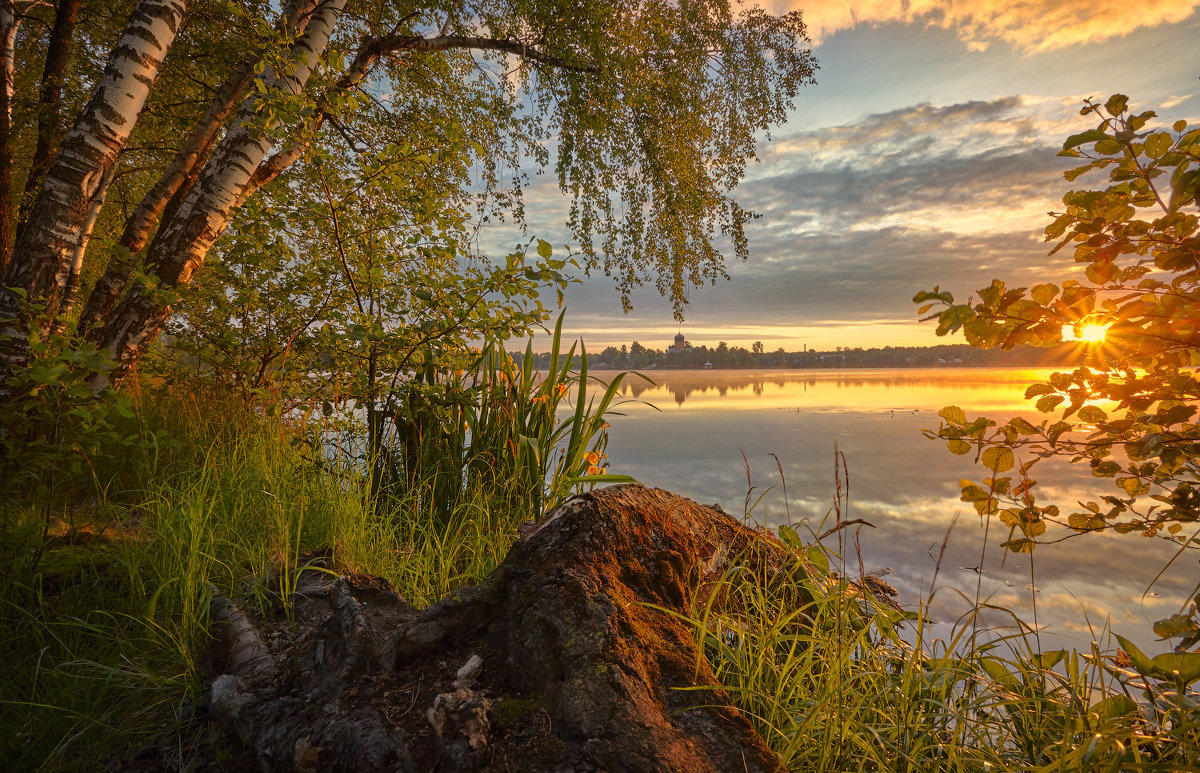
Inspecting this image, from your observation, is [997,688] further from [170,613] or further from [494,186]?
[494,186]

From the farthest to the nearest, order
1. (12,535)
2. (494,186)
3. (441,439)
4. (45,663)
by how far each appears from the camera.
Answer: (494,186)
(441,439)
(12,535)
(45,663)

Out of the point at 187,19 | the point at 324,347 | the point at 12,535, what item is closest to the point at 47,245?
the point at 324,347

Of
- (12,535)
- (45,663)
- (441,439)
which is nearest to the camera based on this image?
(45,663)

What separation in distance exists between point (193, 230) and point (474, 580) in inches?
129

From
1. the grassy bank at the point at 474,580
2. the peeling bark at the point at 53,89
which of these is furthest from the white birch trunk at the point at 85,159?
the peeling bark at the point at 53,89

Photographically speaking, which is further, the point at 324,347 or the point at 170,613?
the point at 324,347

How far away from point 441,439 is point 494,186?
5371 millimetres

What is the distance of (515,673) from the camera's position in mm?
1342

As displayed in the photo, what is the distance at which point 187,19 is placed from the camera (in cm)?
636

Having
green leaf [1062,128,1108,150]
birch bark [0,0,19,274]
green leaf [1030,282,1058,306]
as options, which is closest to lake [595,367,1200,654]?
green leaf [1030,282,1058,306]

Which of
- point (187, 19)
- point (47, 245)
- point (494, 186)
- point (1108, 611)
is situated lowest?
point (1108, 611)

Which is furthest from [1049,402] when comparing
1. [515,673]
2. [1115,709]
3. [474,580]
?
[474,580]

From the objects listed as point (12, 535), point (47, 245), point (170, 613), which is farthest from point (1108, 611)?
point (47, 245)

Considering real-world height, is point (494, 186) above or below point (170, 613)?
above
